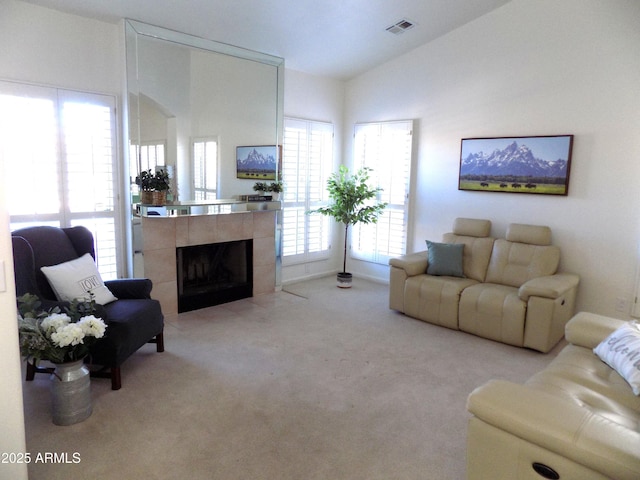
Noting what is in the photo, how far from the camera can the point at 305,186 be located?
19.7 feet

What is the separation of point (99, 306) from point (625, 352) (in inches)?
128

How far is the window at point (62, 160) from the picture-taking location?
370cm

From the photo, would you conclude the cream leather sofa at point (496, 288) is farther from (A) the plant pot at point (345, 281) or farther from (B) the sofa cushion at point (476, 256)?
(A) the plant pot at point (345, 281)

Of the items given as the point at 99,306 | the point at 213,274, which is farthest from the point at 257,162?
the point at 99,306

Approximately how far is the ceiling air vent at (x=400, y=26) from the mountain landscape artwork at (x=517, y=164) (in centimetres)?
140

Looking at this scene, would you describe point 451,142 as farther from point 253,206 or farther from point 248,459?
point 248,459

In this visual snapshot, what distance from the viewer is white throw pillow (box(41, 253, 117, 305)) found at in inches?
127

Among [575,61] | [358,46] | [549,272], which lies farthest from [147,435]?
[575,61]

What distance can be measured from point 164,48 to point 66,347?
9.87ft

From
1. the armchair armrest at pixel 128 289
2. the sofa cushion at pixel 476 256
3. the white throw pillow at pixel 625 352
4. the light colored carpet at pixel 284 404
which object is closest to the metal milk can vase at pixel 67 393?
the light colored carpet at pixel 284 404

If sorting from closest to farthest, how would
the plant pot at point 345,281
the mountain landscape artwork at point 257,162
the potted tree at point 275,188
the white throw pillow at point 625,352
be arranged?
the white throw pillow at point 625,352 < the mountain landscape artwork at point 257,162 < the potted tree at point 275,188 < the plant pot at point 345,281

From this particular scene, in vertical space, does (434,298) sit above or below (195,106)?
below

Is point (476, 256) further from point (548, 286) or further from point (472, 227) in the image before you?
point (548, 286)

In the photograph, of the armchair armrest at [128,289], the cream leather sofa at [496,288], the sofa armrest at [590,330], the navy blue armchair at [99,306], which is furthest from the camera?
the cream leather sofa at [496,288]
